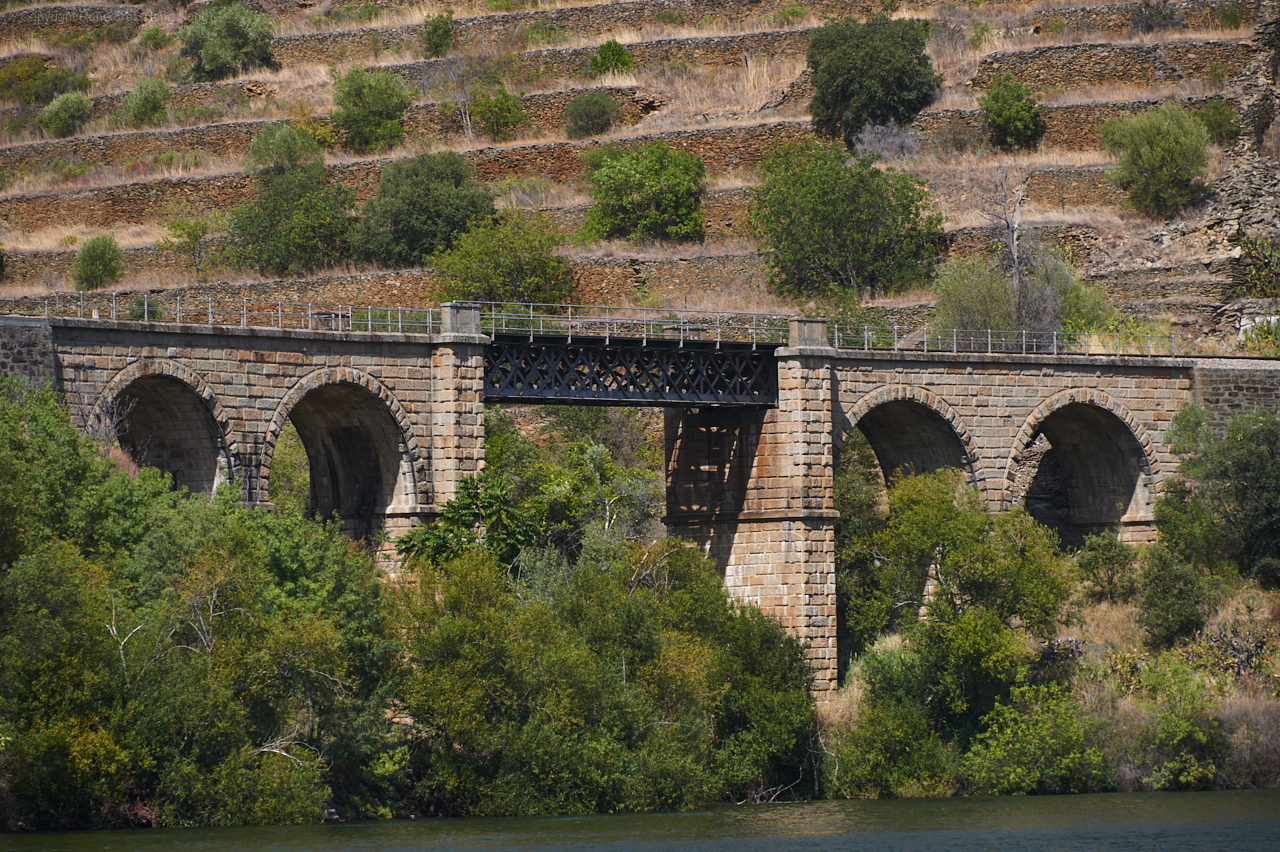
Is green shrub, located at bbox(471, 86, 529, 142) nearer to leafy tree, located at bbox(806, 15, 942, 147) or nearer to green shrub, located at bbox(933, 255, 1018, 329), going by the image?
leafy tree, located at bbox(806, 15, 942, 147)

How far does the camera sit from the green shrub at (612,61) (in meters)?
83.8

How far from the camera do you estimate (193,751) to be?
36.2 metres

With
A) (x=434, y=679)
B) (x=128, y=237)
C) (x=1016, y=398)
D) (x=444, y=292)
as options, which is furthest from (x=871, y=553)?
(x=128, y=237)

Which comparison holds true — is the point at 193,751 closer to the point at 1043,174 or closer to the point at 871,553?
the point at 871,553

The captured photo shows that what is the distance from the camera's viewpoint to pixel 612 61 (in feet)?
276

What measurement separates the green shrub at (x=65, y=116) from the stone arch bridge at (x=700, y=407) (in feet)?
119

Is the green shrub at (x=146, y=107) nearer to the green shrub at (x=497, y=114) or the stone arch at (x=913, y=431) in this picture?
the green shrub at (x=497, y=114)

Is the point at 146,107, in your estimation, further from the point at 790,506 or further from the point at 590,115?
the point at 790,506

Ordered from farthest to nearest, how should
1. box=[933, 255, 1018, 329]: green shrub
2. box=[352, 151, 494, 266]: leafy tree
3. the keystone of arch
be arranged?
box=[352, 151, 494, 266]: leafy tree → box=[933, 255, 1018, 329]: green shrub → the keystone of arch

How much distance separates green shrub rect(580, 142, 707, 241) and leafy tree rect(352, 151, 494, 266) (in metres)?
4.44

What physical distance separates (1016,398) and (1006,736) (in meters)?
10.7

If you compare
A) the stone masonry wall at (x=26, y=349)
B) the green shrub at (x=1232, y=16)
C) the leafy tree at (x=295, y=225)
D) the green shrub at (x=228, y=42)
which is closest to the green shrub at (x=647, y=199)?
the leafy tree at (x=295, y=225)

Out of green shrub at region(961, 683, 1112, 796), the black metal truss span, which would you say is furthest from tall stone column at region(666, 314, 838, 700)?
green shrub at region(961, 683, 1112, 796)

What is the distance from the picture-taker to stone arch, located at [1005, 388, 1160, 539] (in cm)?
5322
